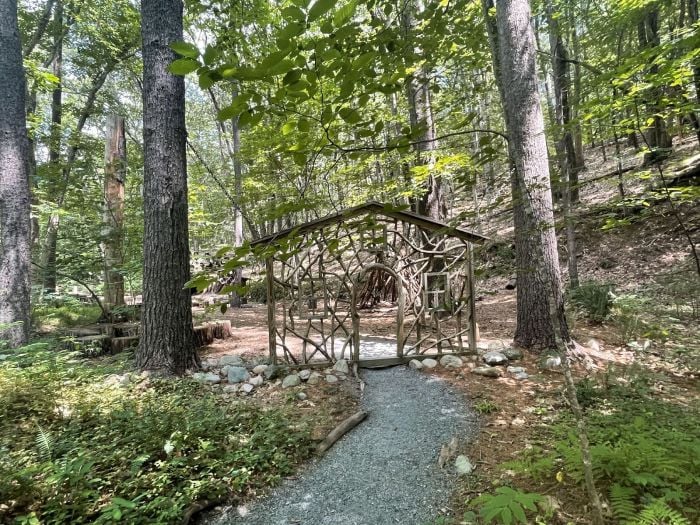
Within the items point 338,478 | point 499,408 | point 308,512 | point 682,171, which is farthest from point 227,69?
point 682,171

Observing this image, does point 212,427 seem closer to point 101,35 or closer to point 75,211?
point 75,211

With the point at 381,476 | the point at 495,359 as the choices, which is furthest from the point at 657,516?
the point at 495,359

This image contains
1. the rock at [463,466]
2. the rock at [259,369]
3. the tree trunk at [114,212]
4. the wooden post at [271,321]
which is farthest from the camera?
the tree trunk at [114,212]

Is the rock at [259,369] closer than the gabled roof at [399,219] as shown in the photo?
No

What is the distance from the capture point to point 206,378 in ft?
15.9

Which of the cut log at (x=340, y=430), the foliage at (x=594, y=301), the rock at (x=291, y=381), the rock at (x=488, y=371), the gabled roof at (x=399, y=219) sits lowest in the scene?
the cut log at (x=340, y=430)

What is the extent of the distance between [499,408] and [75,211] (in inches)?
352

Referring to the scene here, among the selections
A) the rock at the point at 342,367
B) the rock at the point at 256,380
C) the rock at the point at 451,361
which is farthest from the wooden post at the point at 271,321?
the rock at the point at 451,361

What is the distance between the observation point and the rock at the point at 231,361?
5.60m

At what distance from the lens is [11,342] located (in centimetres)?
535

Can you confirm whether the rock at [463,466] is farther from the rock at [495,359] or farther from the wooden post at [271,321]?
Result: the wooden post at [271,321]

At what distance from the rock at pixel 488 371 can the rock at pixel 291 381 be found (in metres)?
2.72

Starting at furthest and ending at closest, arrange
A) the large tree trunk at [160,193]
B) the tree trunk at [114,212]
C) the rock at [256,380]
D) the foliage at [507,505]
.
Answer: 1. the tree trunk at [114,212]
2. the rock at [256,380]
3. the large tree trunk at [160,193]
4. the foliage at [507,505]

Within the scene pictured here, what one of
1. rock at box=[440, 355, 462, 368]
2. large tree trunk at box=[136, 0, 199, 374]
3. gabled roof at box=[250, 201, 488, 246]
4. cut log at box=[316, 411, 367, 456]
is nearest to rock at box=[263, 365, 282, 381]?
large tree trunk at box=[136, 0, 199, 374]
